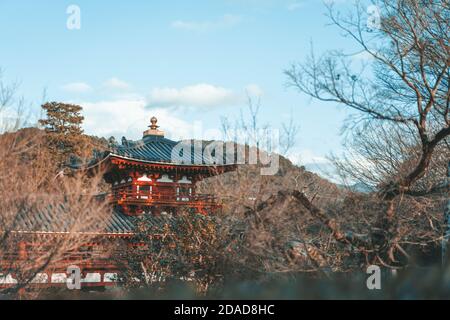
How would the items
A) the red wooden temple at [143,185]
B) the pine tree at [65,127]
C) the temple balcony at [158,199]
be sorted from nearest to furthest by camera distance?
the red wooden temple at [143,185] < the temple balcony at [158,199] < the pine tree at [65,127]

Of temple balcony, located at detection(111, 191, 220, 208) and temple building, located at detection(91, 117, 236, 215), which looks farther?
temple building, located at detection(91, 117, 236, 215)

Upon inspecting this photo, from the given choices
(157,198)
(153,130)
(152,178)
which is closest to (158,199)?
(157,198)

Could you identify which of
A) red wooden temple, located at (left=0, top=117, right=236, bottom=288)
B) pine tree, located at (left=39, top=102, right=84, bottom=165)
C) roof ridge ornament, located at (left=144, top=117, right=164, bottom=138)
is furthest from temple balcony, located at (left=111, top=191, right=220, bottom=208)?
pine tree, located at (left=39, top=102, right=84, bottom=165)

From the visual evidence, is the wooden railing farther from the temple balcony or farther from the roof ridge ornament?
the roof ridge ornament

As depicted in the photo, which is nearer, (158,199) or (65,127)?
(158,199)

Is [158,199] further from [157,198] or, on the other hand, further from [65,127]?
[65,127]

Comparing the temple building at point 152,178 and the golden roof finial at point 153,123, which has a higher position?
the golden roof finial at point 153,123

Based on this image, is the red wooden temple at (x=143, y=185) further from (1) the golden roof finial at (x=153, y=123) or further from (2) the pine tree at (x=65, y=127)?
(2) the pine tree at (x=65, y=127)

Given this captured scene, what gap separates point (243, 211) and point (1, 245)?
15.7 ft

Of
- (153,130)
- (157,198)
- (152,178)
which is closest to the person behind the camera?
(157,198)

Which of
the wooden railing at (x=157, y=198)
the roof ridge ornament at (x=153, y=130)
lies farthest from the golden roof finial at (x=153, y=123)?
the wooden railing at (x=157, y=198)
